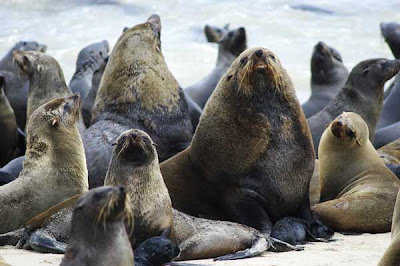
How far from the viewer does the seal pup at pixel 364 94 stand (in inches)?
429

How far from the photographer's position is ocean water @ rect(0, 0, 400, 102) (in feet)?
63.3

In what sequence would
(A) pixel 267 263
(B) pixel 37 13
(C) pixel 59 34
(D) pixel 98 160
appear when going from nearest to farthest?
(A) pixel 267 263
(D) pixel 98 160
(C) pixel 59 34
(B) pixel 37 13

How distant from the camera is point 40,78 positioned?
10.9 m

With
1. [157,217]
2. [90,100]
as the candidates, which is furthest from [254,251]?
[90,100]

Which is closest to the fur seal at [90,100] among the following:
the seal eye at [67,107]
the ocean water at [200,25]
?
the seal eye at [67,107]

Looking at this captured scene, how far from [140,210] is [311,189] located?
2626mm

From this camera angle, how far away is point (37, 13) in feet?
80.7

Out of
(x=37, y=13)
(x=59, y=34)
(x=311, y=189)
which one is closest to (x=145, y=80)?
(x=311, y=189)

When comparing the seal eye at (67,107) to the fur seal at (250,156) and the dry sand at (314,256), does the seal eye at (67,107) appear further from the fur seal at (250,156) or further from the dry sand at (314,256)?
the dry sand at (314,256)

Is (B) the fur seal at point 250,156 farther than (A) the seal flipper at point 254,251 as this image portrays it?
Yes

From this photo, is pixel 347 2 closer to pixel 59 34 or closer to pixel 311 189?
pixel 59 34

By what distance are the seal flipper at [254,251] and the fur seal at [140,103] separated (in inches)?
93.2

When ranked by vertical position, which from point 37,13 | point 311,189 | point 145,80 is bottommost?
point 37,13

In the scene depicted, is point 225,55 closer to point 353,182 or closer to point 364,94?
point 364,94
